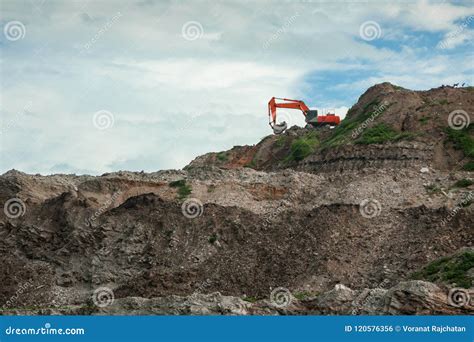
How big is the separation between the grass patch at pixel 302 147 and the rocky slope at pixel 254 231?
4.08 meters

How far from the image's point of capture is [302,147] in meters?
63.8

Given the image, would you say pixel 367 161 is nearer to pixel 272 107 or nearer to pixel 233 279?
pixel 233 279

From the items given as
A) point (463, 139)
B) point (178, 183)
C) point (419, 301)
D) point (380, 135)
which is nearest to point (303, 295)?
point (419, 301)

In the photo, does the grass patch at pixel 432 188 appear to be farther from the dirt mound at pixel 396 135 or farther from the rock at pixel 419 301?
the rock at pixel 419 301

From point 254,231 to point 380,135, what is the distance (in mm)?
14935

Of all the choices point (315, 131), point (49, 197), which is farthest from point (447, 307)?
point (315, 131)

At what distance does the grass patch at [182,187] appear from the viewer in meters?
50.2

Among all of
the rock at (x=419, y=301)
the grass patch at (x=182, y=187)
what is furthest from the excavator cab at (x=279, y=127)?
the rock at (x=419, y=301)

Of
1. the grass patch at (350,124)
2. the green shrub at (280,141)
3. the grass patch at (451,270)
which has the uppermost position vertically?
the green shrub at (280,141)

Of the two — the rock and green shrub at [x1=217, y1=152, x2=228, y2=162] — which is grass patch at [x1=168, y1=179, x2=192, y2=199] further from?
green shrub at [x1=217, y1=152, x2=228, y2=162]

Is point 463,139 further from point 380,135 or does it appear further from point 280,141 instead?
point 280,141

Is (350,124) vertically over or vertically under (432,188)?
over

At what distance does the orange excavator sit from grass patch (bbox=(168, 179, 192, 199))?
25.1 m

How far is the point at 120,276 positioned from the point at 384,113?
2382 centimetres
